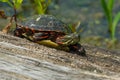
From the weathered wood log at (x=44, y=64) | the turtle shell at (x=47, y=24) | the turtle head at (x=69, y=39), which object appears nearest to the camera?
the weathered wood log at (x=44, y=64)

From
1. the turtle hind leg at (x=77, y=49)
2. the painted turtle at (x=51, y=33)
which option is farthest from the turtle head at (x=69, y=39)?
the turtle hind leg at (x=77, y=49)

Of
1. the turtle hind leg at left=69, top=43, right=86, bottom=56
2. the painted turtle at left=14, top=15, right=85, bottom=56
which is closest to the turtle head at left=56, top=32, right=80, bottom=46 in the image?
the painted turtle at left=14, top=15, right=85, bottom=56

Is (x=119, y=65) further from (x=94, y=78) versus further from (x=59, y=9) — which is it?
(x=59, y=9)

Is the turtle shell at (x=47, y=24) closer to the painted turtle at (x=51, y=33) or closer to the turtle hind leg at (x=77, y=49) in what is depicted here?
the painted turtle at (x=51, y=33)

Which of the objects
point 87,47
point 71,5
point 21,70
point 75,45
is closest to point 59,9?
point 71,5

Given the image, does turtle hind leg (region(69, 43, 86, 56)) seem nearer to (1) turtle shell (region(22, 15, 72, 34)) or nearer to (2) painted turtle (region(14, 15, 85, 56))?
(2) painted turtle (region(14, 15, 85, 56))

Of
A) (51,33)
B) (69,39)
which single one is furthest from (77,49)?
(51,33)
